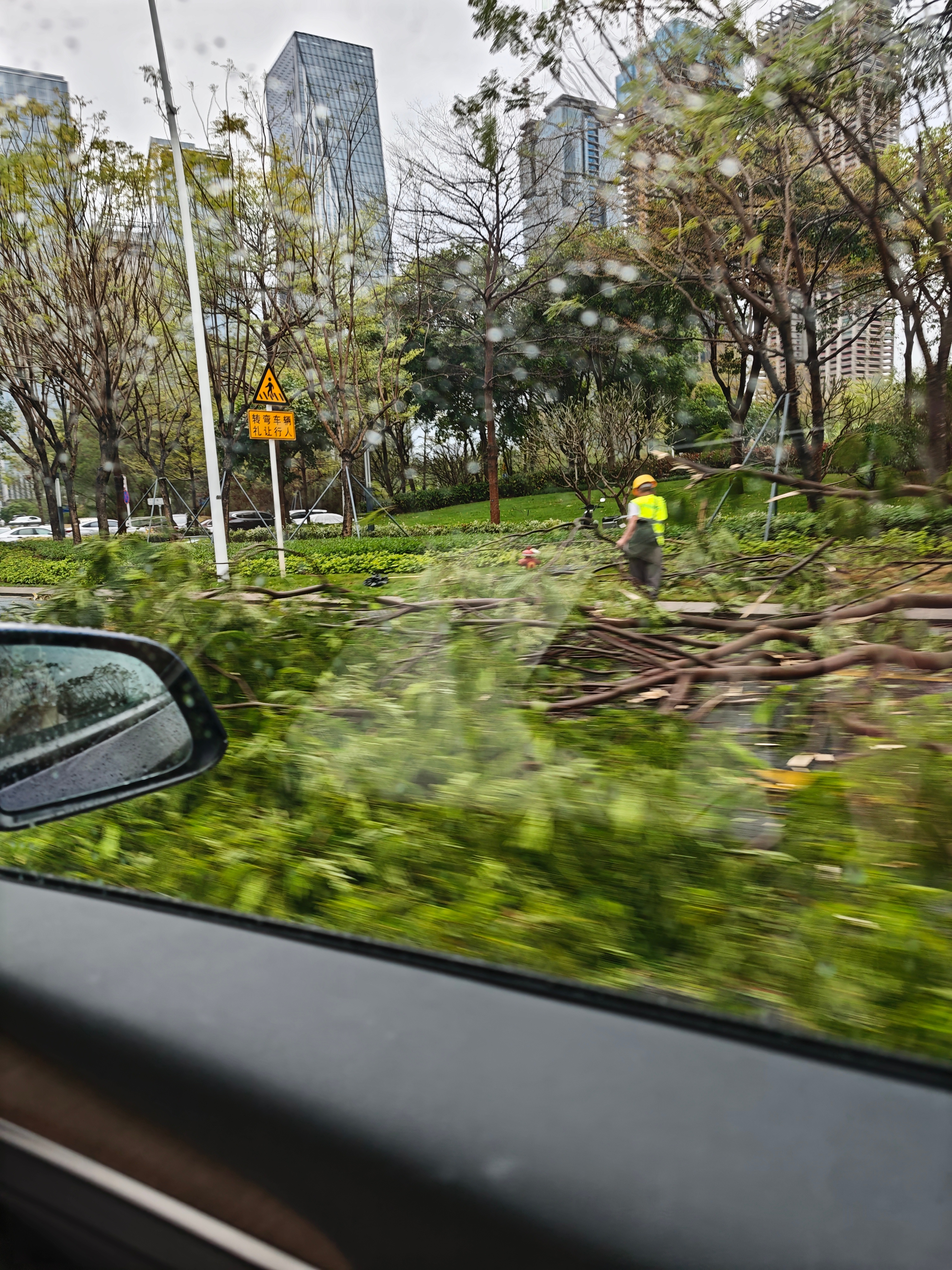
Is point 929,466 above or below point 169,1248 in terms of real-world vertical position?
above

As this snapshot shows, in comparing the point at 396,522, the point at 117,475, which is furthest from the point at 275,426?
the point at 117,475

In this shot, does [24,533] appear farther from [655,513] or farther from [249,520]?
[655,513]

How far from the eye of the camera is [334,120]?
5633 mm

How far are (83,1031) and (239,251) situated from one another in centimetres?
868

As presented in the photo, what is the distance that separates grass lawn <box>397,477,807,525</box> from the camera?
364 centimetres

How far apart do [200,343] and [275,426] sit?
12.3 ft

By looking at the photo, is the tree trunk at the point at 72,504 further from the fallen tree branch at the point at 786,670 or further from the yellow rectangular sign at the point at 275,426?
the fallen tree branch at the point at 786,670

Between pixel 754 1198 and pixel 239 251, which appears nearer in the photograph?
pixel 754 1198

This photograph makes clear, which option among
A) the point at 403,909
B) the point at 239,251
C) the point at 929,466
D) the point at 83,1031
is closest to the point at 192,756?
the point at 403,909

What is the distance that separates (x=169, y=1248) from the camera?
2.50ft

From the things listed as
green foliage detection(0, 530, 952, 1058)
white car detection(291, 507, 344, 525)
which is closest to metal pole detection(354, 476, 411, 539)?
white car detection(291, 507, 344, 525)

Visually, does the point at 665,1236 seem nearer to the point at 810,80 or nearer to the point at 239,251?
the point at 810,80

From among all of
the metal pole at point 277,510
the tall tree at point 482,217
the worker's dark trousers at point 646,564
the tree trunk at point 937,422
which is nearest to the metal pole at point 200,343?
the metal pole at point 277,510

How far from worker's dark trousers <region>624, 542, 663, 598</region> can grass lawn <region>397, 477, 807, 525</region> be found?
0.32 metres
